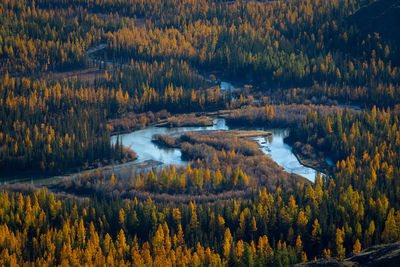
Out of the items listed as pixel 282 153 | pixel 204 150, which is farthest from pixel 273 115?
pixel 204 150

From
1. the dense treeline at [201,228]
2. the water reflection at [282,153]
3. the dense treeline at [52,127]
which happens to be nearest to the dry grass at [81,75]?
the dense treeline at [52,127]

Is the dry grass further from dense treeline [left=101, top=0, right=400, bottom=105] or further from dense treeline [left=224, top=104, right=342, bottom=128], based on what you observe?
dense treeline [left=224, top=104, right=342, bottom=128]

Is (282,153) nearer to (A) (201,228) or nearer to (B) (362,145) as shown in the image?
(B) (362,145)

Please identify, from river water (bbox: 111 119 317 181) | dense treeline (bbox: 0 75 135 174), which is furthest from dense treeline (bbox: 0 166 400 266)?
dense treeline (bbox: 0 75 135 174)

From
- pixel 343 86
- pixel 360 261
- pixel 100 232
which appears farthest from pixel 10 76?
pixel 360 261

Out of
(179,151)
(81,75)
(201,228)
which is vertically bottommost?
(179,151)

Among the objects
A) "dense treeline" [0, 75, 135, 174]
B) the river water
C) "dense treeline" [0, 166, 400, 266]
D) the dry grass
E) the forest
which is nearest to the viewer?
"dense treeline" [0, 166, 400, 266]
